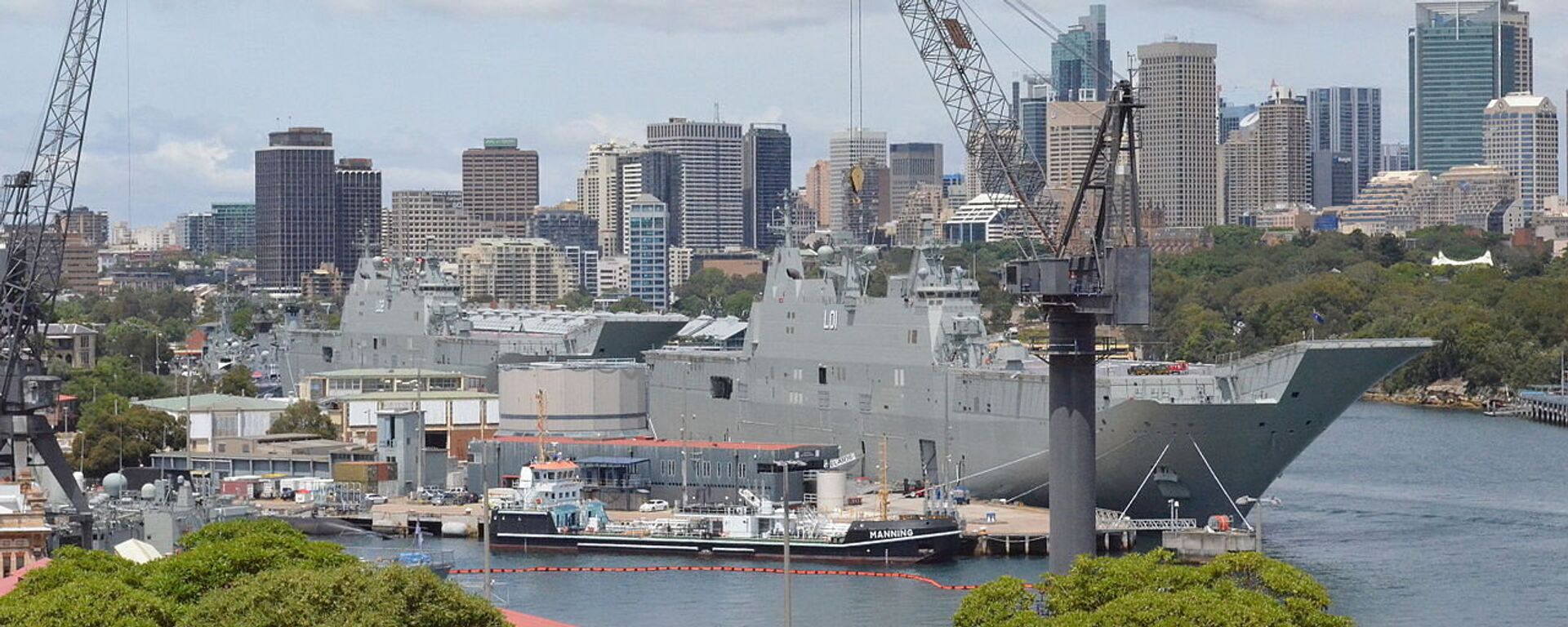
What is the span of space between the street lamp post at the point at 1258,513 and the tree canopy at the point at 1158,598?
22620 mm

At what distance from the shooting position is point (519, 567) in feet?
210

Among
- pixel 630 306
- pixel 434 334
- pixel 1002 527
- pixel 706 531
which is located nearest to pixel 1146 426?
pixel 1002 527

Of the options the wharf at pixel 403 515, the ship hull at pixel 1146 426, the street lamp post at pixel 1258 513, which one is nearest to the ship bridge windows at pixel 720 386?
the ship hull at pixel 1146 426

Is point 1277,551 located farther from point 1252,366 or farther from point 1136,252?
point 1136,252

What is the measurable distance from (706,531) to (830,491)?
198 inches

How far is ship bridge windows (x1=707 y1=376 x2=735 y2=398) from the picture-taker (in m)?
85.1

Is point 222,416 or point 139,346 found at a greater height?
point 139,346

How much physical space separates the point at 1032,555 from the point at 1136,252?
2353cm

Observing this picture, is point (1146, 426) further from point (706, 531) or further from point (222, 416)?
point (222, 416)

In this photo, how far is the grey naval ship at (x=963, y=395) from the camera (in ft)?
211

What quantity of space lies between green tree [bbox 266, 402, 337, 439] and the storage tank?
24847mm

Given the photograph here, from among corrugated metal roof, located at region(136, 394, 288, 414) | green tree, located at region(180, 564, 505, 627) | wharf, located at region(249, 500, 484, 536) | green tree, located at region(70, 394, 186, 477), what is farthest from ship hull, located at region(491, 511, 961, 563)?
green tree, located at region(180, 564, 505, 627)

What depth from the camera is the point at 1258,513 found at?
6347cm

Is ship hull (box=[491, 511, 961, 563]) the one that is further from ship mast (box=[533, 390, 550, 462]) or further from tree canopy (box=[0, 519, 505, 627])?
tree canopy (box=[0, 519, 505, 627])
